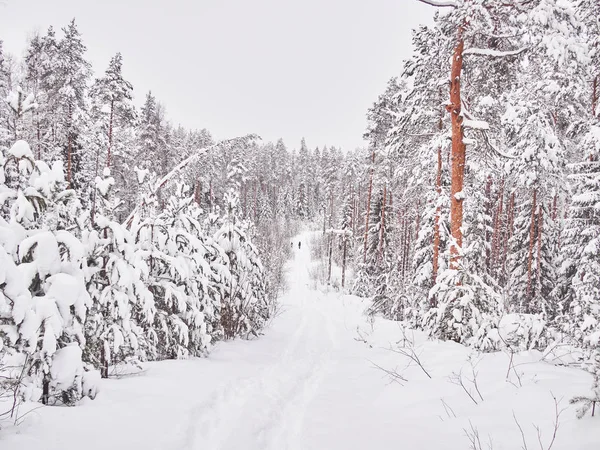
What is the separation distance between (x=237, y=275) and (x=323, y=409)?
4837mm

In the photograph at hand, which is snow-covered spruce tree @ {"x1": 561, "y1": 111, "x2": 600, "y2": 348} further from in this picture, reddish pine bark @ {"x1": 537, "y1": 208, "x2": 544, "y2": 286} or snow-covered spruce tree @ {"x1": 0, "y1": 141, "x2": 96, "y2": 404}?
snow-covered spruce tree @ {"x1": 0, "y1": 141, "x2": 96, "y2": 404}

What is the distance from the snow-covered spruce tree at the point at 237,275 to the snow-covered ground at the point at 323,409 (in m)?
1.89

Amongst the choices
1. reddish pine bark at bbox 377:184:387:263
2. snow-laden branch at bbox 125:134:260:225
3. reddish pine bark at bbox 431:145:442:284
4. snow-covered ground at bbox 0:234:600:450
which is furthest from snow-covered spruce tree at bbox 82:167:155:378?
reddish pine bark at bbox 377:184:387:263

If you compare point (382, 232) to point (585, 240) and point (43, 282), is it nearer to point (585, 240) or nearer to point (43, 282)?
point (585, 240)

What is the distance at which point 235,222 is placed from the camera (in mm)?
9062

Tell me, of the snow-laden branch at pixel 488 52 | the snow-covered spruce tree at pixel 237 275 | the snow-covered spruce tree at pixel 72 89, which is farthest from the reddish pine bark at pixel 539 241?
the snow-covered spruce tree at pixel 72 89

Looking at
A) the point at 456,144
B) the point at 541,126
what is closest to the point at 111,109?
the point at 456,144

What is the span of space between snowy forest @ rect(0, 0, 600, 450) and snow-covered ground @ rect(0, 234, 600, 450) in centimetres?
30

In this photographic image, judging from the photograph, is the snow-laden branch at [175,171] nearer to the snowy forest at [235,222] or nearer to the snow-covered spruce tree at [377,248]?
the snowy forest at [235,222]

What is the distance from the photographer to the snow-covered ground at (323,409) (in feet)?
9.48

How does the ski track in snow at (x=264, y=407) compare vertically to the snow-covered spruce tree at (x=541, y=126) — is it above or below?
below

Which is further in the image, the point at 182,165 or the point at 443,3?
the point at 443,3

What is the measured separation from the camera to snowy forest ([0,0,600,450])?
3094 millimetres

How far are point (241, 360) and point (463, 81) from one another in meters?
8.36
